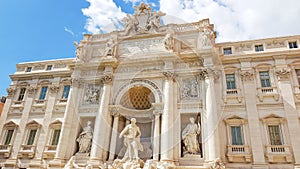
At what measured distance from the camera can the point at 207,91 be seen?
16.2 meters

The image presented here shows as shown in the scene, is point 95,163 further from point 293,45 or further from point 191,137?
point 293,45

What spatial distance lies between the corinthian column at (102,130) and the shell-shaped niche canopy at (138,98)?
58.6 inches

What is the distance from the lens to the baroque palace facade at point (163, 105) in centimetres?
1509

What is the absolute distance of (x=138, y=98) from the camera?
63.3ft

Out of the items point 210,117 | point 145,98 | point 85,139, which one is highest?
point 145,98

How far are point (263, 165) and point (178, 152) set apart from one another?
17.8 ft

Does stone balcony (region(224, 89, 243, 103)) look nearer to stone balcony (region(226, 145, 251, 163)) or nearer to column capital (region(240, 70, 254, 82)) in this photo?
column capital (region(240, 70, 254, 82))

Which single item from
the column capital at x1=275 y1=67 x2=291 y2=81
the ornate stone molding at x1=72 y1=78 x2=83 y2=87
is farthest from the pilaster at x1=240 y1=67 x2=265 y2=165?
the ornate stone molding at x1=72 y1=78 x2=83 y2=87

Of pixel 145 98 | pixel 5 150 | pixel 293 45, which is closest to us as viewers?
pixel 293 45

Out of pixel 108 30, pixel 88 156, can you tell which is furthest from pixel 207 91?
pixel 108 30

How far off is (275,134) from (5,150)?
21873 millimetres

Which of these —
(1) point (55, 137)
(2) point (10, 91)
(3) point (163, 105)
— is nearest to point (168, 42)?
(3) point (163, 105)

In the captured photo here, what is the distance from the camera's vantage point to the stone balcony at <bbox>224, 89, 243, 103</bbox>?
55.2 feet

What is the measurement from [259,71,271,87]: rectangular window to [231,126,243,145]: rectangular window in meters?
3.98
